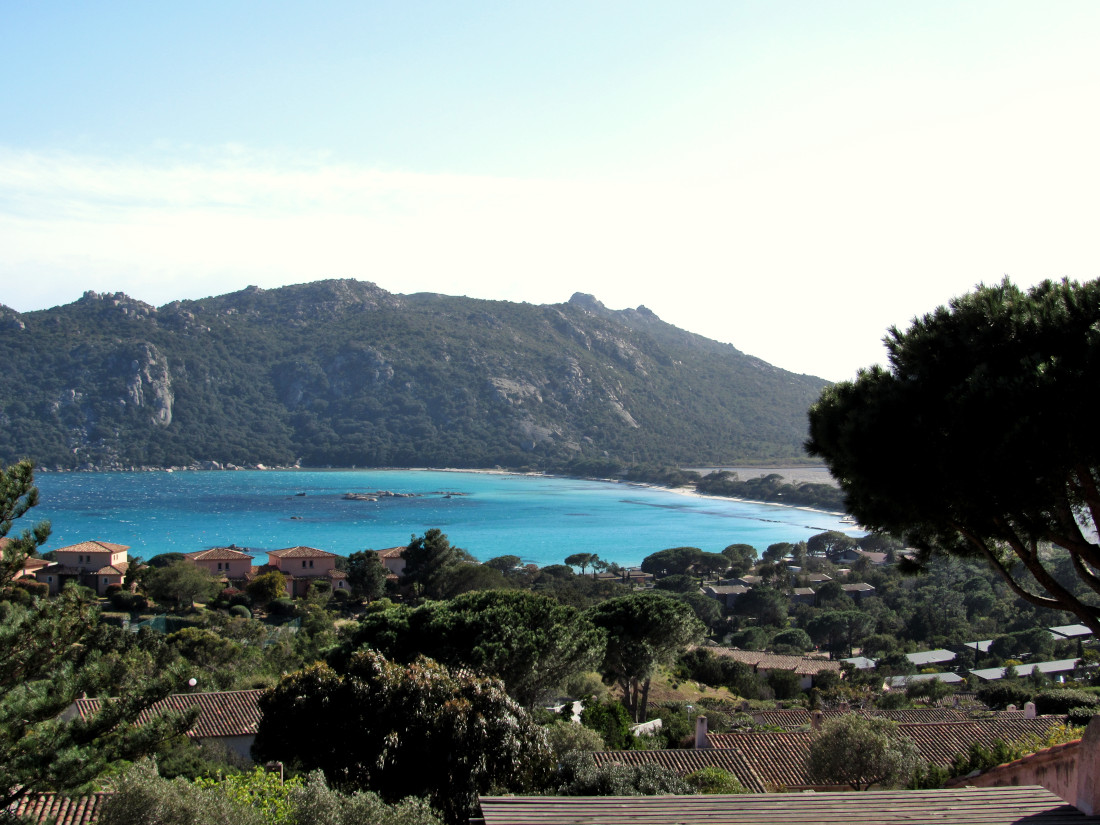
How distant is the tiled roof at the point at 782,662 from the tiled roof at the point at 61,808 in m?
18.9

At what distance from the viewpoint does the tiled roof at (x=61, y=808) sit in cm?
718

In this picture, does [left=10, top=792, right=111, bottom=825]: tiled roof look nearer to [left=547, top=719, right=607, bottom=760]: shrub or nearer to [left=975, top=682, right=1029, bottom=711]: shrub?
[left=547, top=719, right=607, bottom=760]: shrub

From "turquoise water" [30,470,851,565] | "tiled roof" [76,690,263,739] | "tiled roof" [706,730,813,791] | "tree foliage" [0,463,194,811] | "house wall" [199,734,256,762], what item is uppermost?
"tree foliage" [0,463,194,811]

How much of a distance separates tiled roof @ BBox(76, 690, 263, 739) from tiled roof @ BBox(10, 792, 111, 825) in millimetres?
3786

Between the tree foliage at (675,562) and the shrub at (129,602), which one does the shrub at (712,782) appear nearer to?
the shrub at (129,602)

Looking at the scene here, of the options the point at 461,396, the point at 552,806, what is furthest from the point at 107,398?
the point at 552,806

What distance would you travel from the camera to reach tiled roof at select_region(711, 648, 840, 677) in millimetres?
23250

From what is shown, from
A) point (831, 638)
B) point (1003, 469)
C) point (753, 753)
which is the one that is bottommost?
point (831, 638)

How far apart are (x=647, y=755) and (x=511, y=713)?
3115mm

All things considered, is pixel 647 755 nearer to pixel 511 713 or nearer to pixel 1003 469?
pixel 511 713

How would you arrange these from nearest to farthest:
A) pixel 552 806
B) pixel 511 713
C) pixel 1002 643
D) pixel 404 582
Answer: pixel 552 806 < pixel 511 713 < pixel 1002 643 < pixel 404 582

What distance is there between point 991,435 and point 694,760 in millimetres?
7115

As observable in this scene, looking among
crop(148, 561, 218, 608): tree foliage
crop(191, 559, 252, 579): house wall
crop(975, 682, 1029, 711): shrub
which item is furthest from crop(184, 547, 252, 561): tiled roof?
crop(975, 682, 1029, 711): shrub

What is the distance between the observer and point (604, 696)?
17.1m
